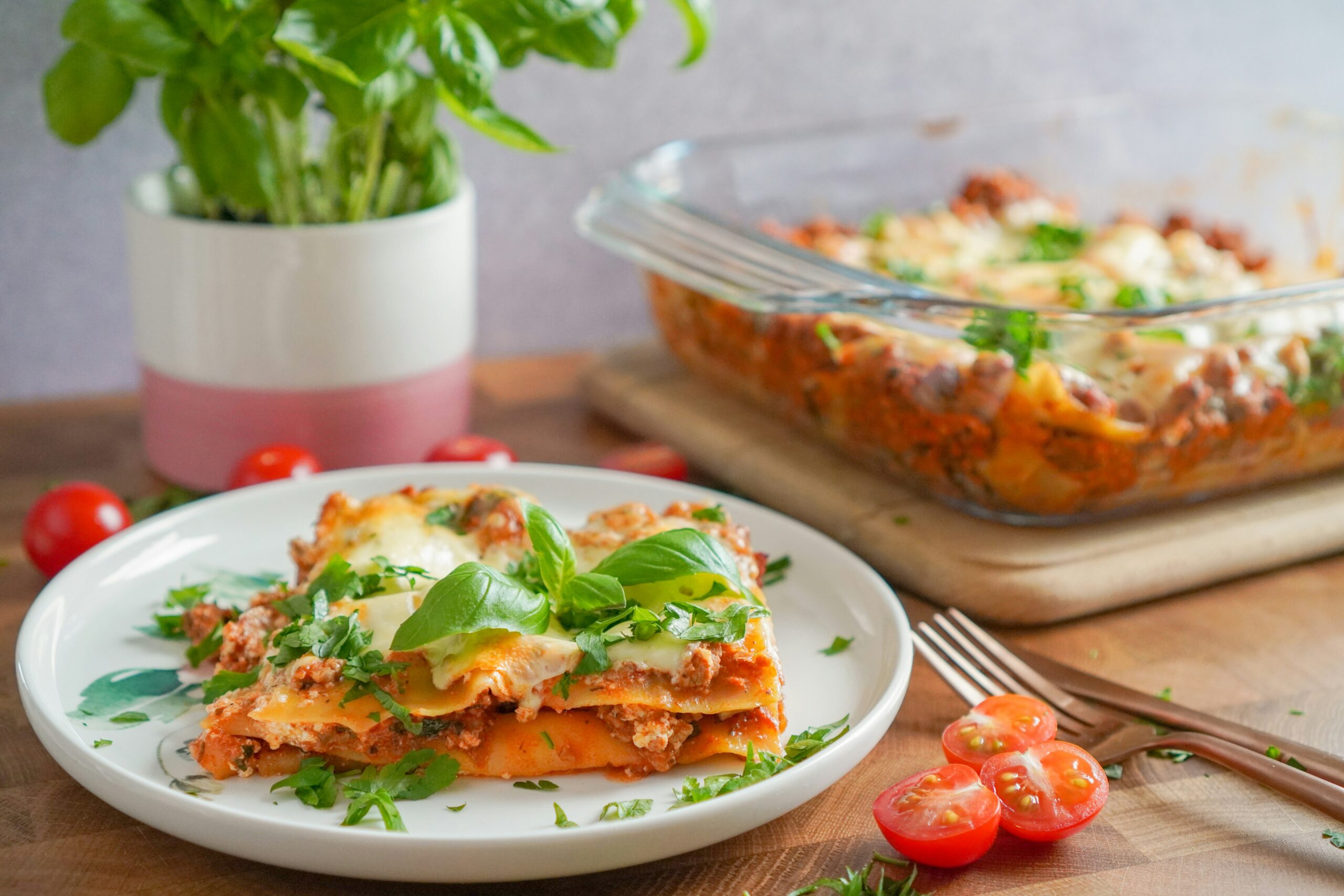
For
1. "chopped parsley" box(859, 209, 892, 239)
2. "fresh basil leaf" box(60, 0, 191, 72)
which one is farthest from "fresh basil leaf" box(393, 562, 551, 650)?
"chopped parsley" box(859, 209, 892, 239)

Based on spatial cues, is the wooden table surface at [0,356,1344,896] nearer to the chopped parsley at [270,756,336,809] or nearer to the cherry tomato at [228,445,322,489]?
the chopped parsley at [270,756,336,809]

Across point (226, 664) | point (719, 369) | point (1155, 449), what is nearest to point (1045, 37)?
point (719, 369)

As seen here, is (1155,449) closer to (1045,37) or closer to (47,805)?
(47,805)

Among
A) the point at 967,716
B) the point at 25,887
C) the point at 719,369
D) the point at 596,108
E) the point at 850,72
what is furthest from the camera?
the point at 850,72

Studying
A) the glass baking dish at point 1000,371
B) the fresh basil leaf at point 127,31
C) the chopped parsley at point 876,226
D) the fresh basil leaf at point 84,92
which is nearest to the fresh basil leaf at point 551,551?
the glass baking dish at point 1000,371

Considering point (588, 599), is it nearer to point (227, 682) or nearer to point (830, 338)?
point (227, 682)

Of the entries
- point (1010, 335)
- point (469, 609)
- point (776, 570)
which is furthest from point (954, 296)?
point (469, 609)

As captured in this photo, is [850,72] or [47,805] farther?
[850,72]

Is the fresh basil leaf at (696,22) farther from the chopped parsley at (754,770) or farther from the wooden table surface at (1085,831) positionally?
the chopped parsley at (754,770)
